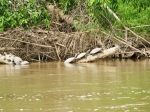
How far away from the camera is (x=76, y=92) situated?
380 inches

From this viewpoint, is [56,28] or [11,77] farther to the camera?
[56,28]

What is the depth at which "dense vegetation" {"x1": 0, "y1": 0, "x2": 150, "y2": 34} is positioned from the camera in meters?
15.0

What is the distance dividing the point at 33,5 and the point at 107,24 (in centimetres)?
460

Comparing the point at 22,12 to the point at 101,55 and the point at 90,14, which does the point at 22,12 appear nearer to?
the point at 90,14

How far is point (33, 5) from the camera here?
15453 millimetres

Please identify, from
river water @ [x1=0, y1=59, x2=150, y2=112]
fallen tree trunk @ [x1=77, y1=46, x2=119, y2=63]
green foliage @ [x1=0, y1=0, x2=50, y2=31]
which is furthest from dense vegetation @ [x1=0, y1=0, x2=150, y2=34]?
river water @ [x1=0, y1=59, x2=150, y2=112]

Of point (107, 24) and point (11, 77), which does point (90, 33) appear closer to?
point (107, 24)

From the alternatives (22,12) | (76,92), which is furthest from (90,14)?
(76,92)

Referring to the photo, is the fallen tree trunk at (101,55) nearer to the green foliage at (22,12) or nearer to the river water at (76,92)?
the green foliage at (22,12)

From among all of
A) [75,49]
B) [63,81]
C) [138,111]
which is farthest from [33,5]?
[138,111]

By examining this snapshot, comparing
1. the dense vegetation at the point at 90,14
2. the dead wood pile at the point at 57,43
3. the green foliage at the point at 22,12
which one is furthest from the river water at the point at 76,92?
the dead wood pile at the point at 57,43

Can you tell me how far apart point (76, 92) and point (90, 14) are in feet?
27.1

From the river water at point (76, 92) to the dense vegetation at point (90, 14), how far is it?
73.2 inches

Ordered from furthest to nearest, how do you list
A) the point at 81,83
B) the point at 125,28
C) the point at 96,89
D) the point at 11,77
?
the point at 125,28, the point at 11,77, the point at 81,83, the point at 96,89
